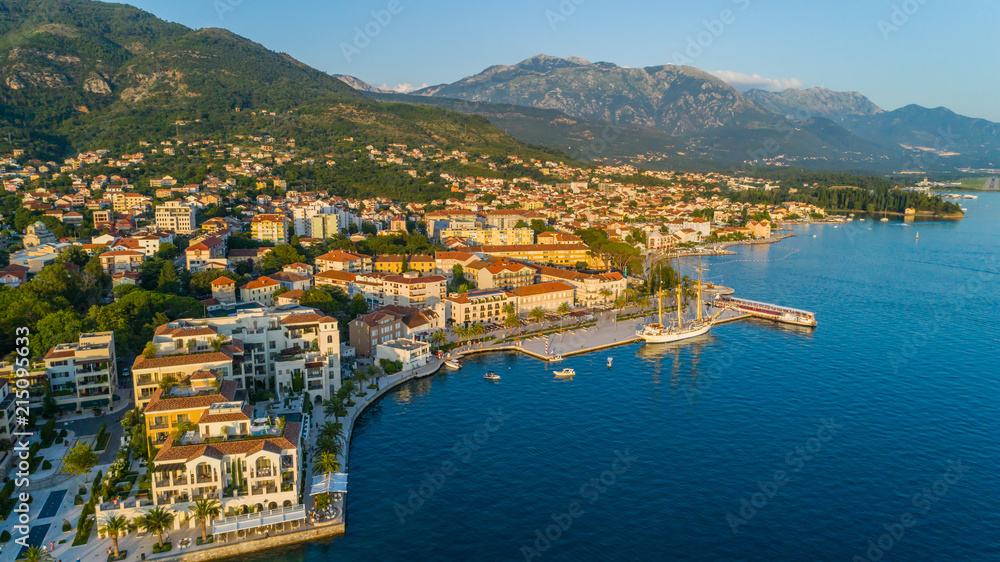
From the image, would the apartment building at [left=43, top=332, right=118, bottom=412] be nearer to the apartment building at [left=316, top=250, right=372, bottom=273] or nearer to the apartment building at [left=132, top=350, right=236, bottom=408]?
the apartment building at [left=132, top=350, right=236, bottom=408]

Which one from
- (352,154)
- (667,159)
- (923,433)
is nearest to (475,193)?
(352,154)

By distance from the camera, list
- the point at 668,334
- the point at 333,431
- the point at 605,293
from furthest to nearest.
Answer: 1. the point at 605,293
2. the point at 668,334
3. the point at 333,431

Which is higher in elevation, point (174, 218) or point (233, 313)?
point (174, 218)

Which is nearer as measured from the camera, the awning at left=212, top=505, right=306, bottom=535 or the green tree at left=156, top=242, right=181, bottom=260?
the awning at left=212, top=505, right=306, bottom=535

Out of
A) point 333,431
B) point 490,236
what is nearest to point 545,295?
point 333,431

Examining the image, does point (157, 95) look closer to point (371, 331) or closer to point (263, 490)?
point (371, 331)

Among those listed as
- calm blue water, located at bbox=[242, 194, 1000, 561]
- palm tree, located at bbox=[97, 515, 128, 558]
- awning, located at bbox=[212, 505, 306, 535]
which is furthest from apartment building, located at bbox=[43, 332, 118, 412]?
awning, located at bbox=[212, 505, 306, 535]

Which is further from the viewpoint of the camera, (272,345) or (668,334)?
(668,334)
